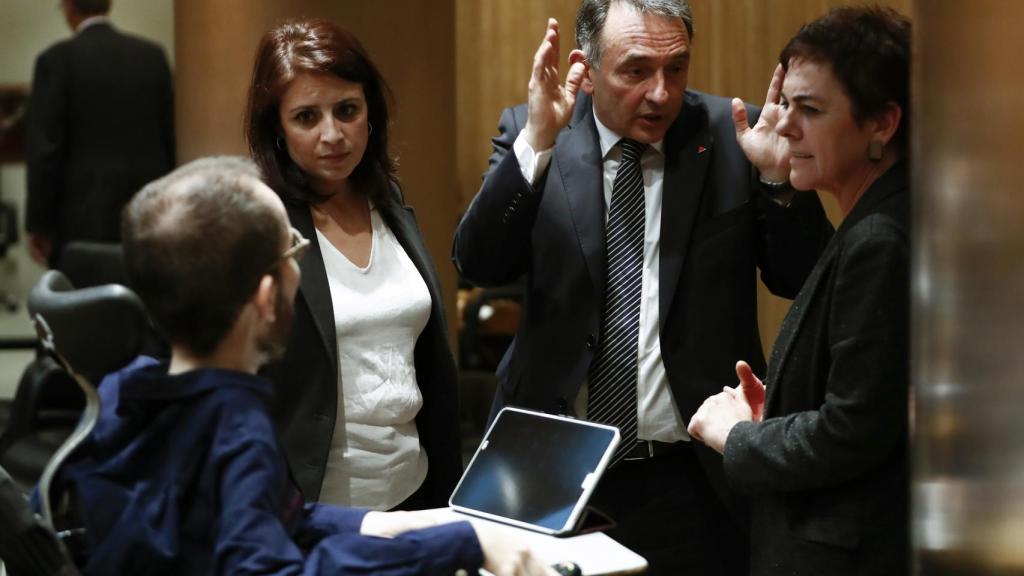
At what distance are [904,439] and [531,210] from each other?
3.12 ft

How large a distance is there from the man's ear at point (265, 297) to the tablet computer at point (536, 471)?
0.47 meters

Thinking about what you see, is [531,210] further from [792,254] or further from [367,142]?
[792,254]

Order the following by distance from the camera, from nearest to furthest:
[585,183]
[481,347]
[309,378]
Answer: [309,378]
[585,183]
[481,347]

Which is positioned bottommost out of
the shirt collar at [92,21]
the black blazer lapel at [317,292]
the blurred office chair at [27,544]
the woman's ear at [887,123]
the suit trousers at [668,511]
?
the suit trousers at [668,511]

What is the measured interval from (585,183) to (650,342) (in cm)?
36

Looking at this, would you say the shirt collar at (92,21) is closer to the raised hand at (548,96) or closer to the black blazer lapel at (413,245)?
the black blazer lapel at (413,245)

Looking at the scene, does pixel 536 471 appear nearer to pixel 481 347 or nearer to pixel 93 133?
pixel 93 133

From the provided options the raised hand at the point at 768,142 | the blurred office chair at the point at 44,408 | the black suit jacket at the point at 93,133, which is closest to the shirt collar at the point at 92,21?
the black suit jacket at the point at 93,133

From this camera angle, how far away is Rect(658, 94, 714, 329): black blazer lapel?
2.71 meters

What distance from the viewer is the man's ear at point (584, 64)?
8.94ft

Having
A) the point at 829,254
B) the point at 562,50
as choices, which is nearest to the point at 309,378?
the point at 829,254

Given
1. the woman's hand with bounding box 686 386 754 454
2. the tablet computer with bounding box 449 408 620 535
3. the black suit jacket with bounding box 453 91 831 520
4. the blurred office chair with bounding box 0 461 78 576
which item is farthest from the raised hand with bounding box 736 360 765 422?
the blurred office chair with bounding box 0 461 78 576

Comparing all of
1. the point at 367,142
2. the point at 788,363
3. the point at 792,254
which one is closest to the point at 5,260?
the point at 367,142

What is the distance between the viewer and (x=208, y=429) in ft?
5.62
